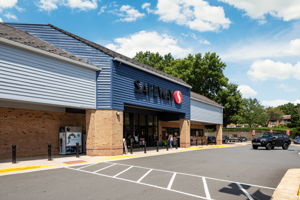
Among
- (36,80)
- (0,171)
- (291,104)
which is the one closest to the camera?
(0,171)

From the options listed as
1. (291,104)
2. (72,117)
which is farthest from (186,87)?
(291,104)

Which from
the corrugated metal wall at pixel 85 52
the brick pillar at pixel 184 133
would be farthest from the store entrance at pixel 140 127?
the corrugated metal wall at pixel 85 52

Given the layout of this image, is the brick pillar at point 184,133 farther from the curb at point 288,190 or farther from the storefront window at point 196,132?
the curb at point 288,190

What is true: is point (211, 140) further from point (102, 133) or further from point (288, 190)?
point (288, 190)

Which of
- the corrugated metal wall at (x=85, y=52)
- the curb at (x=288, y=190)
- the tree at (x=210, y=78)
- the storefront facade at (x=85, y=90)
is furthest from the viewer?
the tree at (x=210, y=78)

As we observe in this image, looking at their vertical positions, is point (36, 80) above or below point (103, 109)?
above

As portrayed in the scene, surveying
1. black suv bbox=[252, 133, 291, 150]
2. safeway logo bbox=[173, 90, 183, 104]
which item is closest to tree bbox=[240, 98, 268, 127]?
black suv bbox=[252, 133, 291, 150]

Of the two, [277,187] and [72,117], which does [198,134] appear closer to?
[72,117]

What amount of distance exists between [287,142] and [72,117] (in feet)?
76.3

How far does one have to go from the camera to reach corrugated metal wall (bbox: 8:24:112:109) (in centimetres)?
1844

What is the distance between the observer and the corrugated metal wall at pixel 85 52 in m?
→ 18.4

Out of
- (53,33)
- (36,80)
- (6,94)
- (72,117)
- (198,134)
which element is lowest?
(198,134)

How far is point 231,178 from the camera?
9969 millimetres

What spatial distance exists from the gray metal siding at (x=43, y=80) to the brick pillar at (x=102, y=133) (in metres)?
0.93
